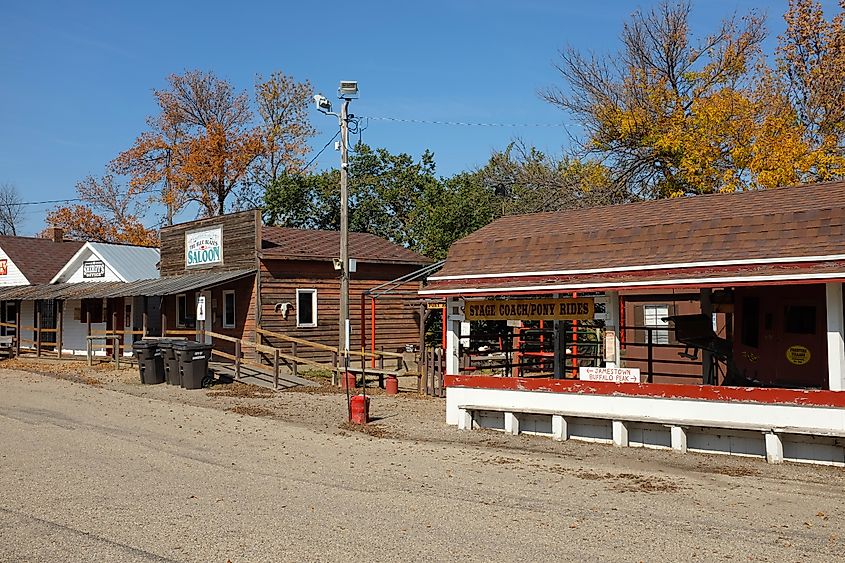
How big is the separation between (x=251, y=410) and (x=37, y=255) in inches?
1025

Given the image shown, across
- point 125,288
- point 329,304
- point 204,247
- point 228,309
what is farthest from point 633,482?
point 125,288

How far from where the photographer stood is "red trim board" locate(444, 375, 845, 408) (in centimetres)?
1126

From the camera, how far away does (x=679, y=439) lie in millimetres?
12461

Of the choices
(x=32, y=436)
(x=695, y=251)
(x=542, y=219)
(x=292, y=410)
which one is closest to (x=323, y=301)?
(x=292, y=410)

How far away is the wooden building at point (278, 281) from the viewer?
26.4m

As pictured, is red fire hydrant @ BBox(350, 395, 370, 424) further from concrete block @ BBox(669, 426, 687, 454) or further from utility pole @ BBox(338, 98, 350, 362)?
utility pole @ BBox(338, 98, 350, 362)

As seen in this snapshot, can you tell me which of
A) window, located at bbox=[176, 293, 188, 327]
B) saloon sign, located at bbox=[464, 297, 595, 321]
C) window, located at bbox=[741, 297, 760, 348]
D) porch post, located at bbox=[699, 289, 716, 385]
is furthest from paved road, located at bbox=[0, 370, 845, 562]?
window, located at bbox=[176, 293, 188, 327]

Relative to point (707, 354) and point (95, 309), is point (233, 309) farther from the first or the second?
point (707, 354)

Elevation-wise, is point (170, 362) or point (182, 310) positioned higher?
point (182, 310)

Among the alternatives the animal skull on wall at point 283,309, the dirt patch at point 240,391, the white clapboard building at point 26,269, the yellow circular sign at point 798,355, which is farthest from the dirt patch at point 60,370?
the yellow circular sign at point 798,355

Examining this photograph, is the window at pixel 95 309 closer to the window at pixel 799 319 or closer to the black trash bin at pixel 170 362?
the black trash bin at pixel 170 362

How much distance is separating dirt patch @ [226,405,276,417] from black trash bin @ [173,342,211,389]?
364cm

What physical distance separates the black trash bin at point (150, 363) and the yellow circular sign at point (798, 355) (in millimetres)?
15384

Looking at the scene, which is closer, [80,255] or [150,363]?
[150,363]
